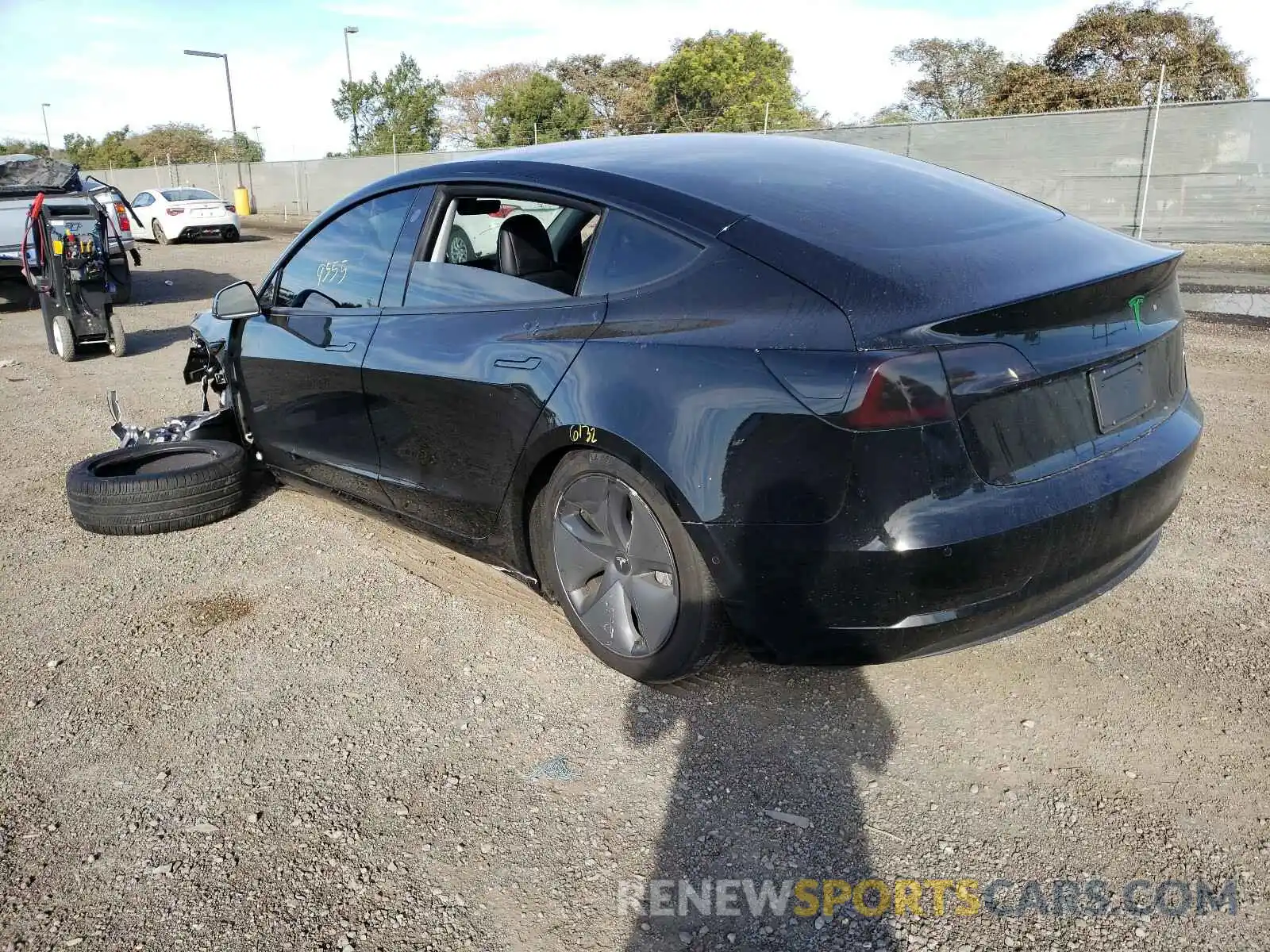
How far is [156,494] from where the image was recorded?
181 inches

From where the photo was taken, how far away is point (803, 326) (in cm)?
251

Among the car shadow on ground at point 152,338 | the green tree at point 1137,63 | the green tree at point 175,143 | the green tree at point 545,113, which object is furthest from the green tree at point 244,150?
the car shadow on ground at point 152,338

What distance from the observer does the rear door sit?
3.14m

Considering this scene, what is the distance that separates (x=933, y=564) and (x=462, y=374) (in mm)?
1697

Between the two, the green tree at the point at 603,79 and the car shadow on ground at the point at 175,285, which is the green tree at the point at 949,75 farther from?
the car shadow on ground at the point at 175,285

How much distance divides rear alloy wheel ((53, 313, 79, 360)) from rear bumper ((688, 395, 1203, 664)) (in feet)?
27.9

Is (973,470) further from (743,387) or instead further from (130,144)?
(130,144)

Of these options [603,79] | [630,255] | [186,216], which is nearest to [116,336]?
[630,255]

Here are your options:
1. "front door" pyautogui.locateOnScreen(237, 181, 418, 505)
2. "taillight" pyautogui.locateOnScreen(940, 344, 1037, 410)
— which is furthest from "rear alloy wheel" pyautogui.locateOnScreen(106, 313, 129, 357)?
"taillight" pyautogui.locateOnScreen(940, 344, 1037, 410)

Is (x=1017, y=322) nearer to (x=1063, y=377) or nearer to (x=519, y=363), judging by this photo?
(x=1063, y=377)

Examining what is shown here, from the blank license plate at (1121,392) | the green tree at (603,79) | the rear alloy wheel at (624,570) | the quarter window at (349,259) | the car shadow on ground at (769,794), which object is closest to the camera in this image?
the car shadow on ground at (769,794)

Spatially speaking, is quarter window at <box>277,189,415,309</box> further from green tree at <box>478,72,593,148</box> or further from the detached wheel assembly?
green tree at <box>478,72,593,148</box>

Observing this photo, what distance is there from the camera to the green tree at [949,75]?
43.1 metres

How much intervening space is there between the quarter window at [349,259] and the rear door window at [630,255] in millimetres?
1076
